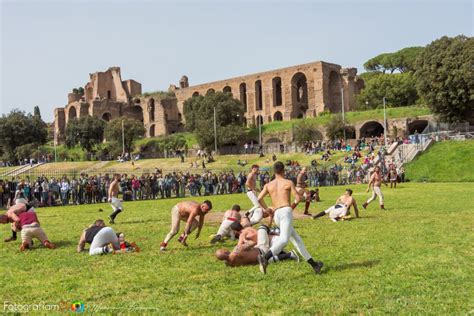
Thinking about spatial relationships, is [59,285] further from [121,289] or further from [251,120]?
[251,120]

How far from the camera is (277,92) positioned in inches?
3398

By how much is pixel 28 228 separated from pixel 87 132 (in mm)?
70890

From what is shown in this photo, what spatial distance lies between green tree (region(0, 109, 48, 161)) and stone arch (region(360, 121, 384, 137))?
51.1 metres

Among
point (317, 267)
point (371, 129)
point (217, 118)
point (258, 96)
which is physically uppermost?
point (258, 96)

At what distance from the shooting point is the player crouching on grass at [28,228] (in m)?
11.4

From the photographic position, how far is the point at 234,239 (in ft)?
38.8

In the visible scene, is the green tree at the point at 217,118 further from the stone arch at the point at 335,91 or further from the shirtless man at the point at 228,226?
the shirtless man at the point at 228,226

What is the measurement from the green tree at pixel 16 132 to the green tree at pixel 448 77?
59755 mm

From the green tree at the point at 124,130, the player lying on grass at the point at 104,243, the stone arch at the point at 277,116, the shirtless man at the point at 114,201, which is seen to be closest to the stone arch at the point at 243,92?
the stone arch at the point at 277,116

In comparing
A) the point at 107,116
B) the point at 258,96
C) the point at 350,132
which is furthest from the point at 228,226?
the point at 107,116

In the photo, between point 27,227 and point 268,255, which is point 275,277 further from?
point 27,227

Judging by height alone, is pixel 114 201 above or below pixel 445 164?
above

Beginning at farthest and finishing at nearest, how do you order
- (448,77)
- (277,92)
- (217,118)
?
1. (277,92)
2. (217,118)
3. (448,77)

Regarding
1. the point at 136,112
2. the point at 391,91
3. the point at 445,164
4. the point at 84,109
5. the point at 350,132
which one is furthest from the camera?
the point at 136,112
